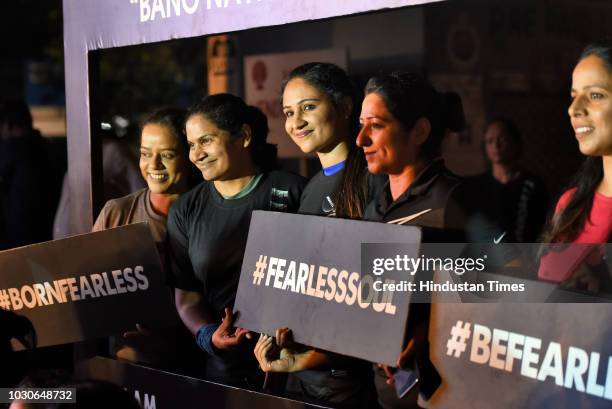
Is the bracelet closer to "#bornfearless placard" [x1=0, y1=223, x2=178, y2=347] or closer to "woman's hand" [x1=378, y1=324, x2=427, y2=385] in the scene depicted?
"#bornfearless placard" [x1=0, y1=223, x2=178, y2=347]

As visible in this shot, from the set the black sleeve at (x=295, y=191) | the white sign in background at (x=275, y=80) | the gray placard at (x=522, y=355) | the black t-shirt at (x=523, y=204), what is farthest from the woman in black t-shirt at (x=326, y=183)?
the white sign in background at (x=275, y=80)

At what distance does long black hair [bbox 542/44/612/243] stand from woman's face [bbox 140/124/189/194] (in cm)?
161

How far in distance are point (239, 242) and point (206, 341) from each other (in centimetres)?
35

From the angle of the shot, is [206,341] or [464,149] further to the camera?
[464,149]

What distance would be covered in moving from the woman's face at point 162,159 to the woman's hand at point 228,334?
0.74m

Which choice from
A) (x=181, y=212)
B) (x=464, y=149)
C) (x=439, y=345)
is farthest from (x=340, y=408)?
(x=464, y=149)

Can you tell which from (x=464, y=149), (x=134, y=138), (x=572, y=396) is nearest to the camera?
(x=572, y=396)

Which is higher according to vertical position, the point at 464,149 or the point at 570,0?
the point at 570,0

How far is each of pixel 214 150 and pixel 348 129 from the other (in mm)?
516

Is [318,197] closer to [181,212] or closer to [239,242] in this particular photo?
[239,242]

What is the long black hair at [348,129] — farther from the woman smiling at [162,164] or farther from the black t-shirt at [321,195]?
the woman smiling at [162,164]

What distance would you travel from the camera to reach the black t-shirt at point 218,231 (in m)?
3.33

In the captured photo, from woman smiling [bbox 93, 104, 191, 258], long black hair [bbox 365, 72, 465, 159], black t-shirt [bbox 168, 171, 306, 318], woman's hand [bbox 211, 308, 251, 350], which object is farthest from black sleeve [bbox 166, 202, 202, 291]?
long black hair [bbox 365, 72, 465, 159]

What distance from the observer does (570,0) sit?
7449 mm
